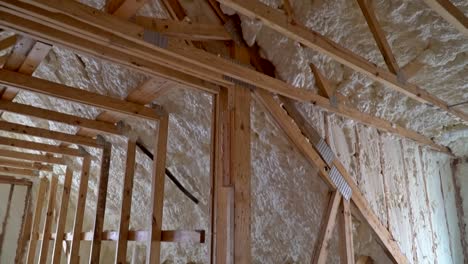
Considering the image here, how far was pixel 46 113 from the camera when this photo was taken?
302 cm

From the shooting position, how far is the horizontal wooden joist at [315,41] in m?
1.63

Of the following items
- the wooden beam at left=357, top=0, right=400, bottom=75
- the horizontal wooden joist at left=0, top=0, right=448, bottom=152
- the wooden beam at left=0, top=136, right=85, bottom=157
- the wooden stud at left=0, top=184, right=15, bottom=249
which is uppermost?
the wooden beam at left=357, top=0, right=400, bottom=75

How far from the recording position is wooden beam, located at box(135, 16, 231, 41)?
1732 mm

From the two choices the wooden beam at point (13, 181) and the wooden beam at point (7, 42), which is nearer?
the wooden beam at point (7, 42)

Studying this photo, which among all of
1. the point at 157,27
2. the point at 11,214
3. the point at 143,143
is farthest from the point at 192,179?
the point at 11,214

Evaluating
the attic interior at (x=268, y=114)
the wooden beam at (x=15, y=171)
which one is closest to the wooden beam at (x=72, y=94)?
the attic interior at (x=268, y=114)

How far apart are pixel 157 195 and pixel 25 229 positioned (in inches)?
168

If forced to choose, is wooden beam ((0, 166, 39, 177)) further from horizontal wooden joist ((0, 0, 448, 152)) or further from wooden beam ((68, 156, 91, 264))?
horizontal wooden joist ((0, 0, 448, 152))

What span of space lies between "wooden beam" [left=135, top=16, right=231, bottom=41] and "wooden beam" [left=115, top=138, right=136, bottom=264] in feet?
4.70

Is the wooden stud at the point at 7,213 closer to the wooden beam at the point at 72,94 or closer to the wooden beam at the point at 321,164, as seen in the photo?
the wooden beam at the point at 72,94

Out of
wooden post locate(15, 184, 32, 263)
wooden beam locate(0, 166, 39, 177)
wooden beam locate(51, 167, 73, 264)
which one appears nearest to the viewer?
wooden beam locate(51, 167, 73, 264)

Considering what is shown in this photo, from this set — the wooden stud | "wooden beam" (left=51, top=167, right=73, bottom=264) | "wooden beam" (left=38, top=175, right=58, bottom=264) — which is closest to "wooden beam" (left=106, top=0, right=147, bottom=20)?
"wooden beam" (left=51, top=167, right=73, bottom=264)

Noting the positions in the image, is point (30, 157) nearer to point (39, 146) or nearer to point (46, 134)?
point (39, 146)

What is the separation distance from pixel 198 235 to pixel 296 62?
1.21 meters
